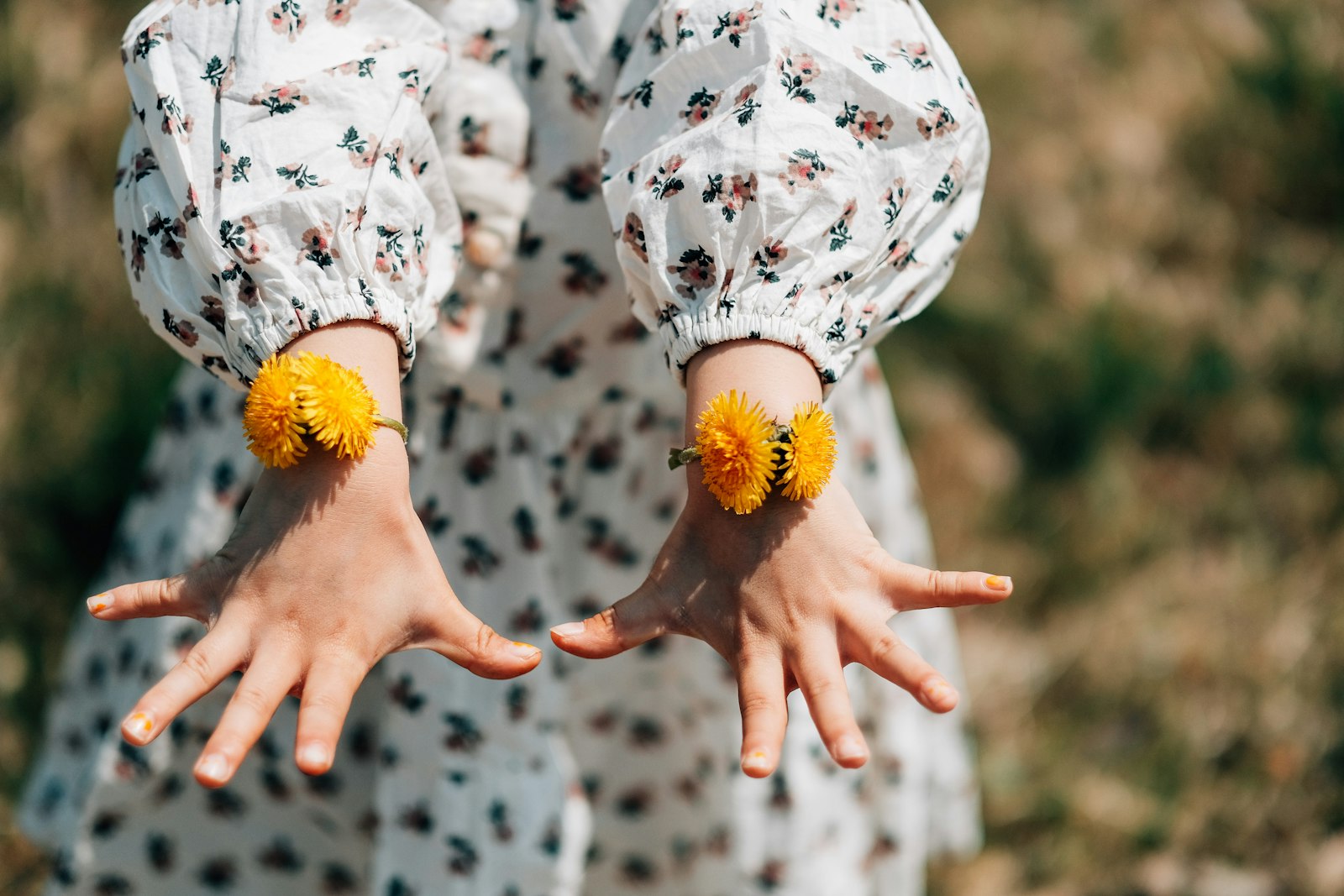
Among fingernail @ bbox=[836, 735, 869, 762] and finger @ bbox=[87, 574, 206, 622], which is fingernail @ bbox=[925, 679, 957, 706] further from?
finger @ bbox=[87, 574, 206, 622]

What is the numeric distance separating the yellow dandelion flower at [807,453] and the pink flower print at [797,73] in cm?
20

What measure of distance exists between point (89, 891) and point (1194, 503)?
5.40ft

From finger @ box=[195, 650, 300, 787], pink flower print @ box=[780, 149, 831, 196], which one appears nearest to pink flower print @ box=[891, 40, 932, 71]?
pink flower print @ box=[780, 149, 831, 196]

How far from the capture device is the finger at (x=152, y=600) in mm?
686

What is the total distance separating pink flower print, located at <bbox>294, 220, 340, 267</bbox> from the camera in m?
0.70

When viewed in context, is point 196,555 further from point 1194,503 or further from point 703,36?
point 1194,503

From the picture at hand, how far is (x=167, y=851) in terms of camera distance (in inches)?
47.0

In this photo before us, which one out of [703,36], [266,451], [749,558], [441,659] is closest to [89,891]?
[441,659]

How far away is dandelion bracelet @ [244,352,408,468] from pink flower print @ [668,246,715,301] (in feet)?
0.68

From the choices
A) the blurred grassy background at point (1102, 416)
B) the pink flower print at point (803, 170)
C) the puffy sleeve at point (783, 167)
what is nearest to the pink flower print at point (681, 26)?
the puffy sleeve at point (783, 167)

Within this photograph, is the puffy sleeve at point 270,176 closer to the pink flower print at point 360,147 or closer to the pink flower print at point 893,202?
the pink flower print at point 360,147

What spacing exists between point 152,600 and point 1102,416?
158 centimetres

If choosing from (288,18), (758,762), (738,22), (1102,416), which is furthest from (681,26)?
(1102,416)

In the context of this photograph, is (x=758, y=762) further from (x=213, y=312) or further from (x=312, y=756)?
(x=213, y=312)
